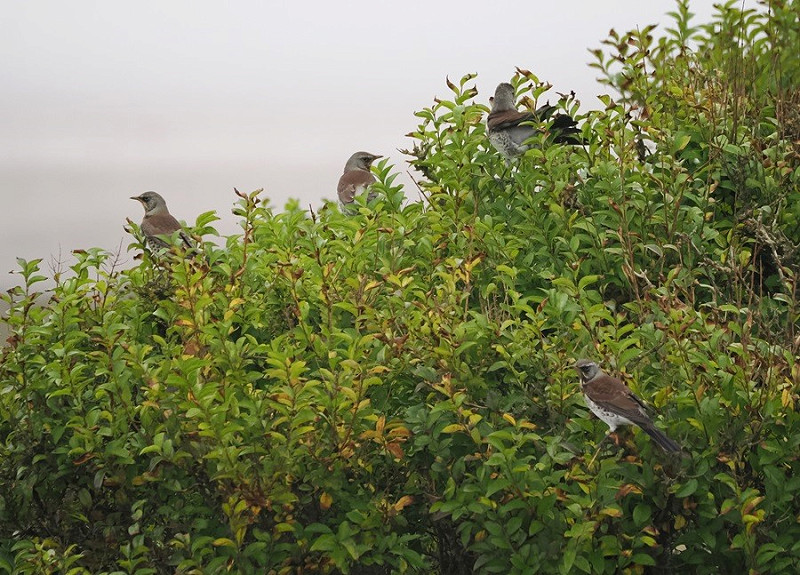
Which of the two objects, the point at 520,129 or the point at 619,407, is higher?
the point at 520,129

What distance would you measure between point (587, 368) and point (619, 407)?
33 cm

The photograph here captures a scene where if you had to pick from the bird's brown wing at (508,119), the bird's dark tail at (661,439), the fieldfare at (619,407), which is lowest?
the bird's dark tail at (661,439)

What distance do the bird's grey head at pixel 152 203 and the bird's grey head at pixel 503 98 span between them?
3195 mm

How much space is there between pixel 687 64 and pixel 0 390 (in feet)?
22.4

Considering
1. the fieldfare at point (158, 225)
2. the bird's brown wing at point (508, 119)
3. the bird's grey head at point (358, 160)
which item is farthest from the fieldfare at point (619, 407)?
the bird's grey head at point (358, 160)

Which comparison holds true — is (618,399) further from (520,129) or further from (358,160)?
(358,160)

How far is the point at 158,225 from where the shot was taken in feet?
Answer: 27.9

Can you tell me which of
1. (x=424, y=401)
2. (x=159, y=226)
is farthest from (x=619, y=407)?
(x=159, y=226)

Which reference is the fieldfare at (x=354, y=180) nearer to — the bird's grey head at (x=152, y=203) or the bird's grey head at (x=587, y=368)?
the bird's grey head at (x=152, y=203)

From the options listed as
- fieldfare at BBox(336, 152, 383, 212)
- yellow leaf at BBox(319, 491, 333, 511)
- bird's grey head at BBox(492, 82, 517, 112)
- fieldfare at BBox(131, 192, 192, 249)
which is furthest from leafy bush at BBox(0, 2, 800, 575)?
fieldfare at BBox(336, 152, 383, 212)

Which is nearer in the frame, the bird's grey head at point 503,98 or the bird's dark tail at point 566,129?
the bird's dark tail at point 566,129

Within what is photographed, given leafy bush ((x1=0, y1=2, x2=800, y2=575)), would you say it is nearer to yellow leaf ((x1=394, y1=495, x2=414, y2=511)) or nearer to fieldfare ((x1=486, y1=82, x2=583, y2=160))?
yellow leaf ((x1=394, y1=495, x2=414, y2=511))

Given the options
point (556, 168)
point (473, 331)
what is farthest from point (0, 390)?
point (556, 168)

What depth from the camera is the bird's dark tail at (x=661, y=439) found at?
18.1 feet
